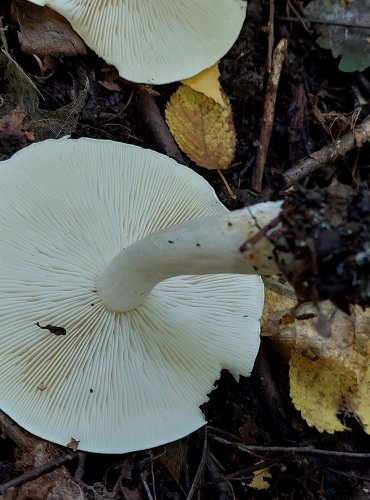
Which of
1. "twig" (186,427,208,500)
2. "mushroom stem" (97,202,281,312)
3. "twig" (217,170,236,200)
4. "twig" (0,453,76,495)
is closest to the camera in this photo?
"mushroom stem" (97,202,281,312)

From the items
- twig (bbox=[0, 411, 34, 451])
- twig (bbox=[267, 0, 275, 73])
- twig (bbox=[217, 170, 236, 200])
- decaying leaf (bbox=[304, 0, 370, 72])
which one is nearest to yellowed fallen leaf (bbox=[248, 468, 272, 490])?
twig (bbox=[0, 411, 34, 451])

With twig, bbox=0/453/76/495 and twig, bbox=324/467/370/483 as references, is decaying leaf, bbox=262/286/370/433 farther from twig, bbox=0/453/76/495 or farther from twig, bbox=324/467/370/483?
twig, bbox=0/453/76/495

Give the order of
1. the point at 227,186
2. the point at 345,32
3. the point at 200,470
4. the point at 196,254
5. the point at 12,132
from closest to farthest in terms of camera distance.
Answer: the point at 196,254 < the point at 200,470 < the point at 12,132 < the point at 227,186 < the point at 345,32

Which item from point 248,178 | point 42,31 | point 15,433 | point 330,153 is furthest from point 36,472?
point 330,153

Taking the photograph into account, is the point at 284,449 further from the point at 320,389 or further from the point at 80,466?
the point at 80,466

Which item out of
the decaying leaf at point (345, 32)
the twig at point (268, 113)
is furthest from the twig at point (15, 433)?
the decaying leaf at point (345, 32)
